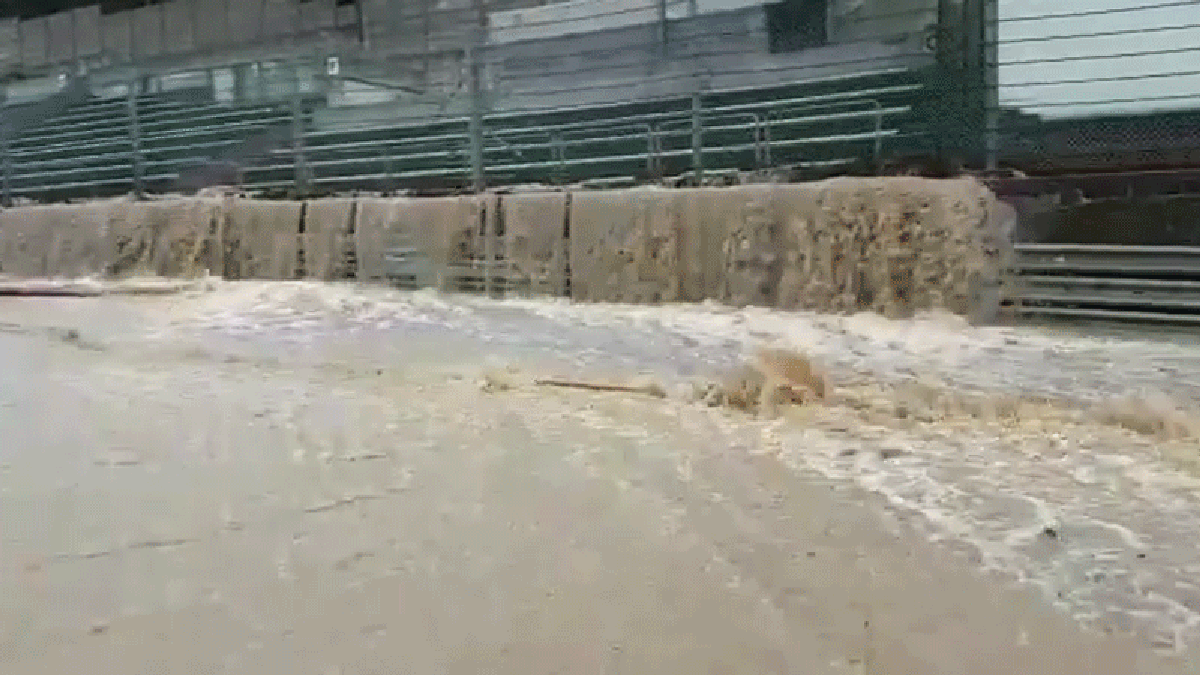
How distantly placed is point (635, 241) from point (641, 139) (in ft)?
5.27

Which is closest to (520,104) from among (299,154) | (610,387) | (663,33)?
(663,33)

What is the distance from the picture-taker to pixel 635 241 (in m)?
8.27

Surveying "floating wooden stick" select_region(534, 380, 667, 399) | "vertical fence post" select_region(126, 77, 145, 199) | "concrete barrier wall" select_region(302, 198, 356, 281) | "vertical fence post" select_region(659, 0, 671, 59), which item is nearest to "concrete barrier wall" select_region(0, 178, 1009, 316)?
"concrete barrier wall" select_region(302, 198, 356, 281)

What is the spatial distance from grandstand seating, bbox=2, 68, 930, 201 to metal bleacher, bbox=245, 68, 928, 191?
0.04ft

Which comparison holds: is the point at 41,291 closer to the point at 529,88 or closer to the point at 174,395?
the point at 529,88

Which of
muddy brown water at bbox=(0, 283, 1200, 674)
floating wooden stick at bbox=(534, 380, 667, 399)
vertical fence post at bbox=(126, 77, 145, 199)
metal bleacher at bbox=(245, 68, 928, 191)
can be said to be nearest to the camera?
muddy brown water at bbox=(0, 283, 1200, 674)

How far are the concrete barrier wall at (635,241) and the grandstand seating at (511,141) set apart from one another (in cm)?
73

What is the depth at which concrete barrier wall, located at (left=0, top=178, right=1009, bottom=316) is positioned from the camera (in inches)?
276

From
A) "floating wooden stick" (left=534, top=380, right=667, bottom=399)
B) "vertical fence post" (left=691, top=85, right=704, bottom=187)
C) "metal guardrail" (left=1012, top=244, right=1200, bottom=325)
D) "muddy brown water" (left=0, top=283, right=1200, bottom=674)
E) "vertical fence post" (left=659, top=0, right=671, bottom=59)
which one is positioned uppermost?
"vertical fence post" (left=659, top=0, right=671, bottom=59)

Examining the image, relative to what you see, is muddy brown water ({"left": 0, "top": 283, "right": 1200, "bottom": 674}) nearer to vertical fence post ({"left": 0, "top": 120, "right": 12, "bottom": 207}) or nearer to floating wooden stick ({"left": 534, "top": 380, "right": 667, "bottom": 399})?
floating wooden stick ({"left": 534, "top": 380, "right": 667, "bottom": 399})

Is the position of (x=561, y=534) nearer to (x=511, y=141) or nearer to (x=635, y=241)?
(x=635, y=241)

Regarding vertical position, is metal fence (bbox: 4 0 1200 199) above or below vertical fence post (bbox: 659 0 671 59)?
below

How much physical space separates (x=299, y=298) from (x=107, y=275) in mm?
3387

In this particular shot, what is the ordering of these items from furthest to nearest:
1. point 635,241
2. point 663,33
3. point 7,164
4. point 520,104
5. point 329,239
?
point 7,164 → point 520,104 → point 663,33 → point 329,239 → point 635,241
